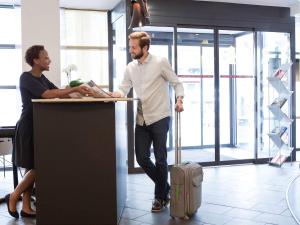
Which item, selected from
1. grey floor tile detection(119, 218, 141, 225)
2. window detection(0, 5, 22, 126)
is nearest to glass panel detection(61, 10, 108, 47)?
window detection(0, 5, 22, 126)

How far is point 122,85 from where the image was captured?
3.64 m

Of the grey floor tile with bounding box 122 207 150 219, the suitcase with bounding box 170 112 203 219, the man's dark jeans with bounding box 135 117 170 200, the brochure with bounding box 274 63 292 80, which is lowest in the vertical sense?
the grey floor tile with bounding box 122 207 150 219

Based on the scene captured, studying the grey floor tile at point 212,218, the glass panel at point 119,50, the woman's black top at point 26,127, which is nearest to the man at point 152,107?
the grey floor tile at point 212,218

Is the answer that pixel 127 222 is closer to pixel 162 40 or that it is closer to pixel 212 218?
pixel 212 218

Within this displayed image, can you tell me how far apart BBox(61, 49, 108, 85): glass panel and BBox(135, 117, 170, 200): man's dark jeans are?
272 cm

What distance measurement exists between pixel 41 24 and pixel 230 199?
288cm

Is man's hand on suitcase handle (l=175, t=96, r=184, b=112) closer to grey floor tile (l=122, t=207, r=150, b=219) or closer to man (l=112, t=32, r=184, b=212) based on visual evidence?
man (l=112, t=32, r=184, b=212)

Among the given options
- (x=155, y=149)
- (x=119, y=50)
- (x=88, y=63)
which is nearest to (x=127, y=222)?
(x=155, y=149)

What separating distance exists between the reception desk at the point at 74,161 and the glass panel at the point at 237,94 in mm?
3705

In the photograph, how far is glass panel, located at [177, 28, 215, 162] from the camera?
20.4 ft

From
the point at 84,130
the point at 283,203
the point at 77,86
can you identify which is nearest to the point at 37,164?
the point at 84,130

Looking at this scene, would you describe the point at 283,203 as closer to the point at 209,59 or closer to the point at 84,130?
the point at 84,130

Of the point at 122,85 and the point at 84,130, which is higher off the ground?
the point at 122,85

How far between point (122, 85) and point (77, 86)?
790 mm
